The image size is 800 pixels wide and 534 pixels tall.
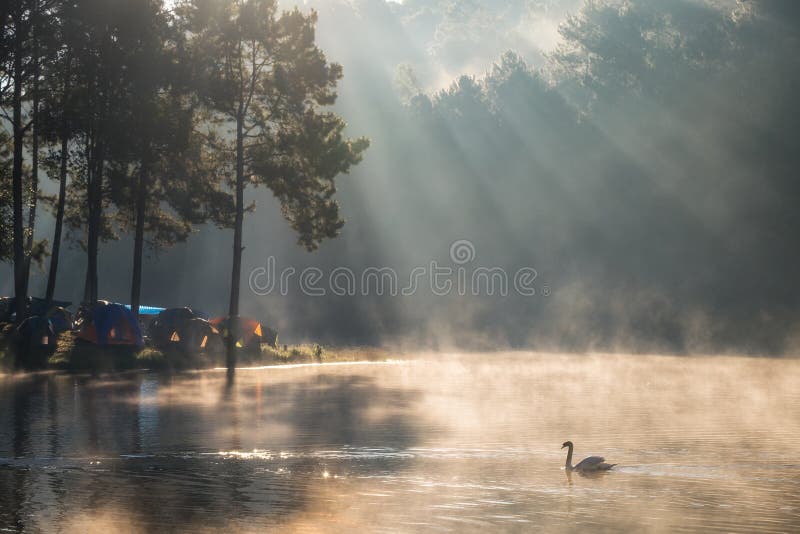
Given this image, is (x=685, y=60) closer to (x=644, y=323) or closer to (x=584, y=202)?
(x=584, y=202)

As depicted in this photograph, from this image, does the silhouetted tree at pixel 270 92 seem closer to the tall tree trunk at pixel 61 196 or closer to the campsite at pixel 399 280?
the campsite at pixel 399 280

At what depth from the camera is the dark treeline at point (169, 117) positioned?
168 ft

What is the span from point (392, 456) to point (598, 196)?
80775mm

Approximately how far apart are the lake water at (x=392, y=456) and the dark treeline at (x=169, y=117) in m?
14.9

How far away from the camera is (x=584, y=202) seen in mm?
101688

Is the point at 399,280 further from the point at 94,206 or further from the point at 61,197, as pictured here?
the point at 61,197

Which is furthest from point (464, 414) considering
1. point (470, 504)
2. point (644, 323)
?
point (644, 323)

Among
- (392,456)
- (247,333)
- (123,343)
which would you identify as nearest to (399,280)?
(247,333)

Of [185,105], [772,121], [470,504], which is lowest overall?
[470,504]

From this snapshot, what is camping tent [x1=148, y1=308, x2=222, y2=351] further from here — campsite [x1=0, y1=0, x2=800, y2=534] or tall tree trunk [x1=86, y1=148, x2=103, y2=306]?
tall tree trunk [x1=86, y1=148, x2=103, y2=306]

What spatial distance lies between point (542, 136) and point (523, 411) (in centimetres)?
7623

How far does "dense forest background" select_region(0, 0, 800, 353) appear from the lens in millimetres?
85750

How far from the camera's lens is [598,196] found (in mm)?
100750

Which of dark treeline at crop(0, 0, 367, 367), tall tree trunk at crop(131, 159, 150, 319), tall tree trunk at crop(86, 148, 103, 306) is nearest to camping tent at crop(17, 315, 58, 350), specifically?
dark treeline at crop(0, 0, 367, 367)
